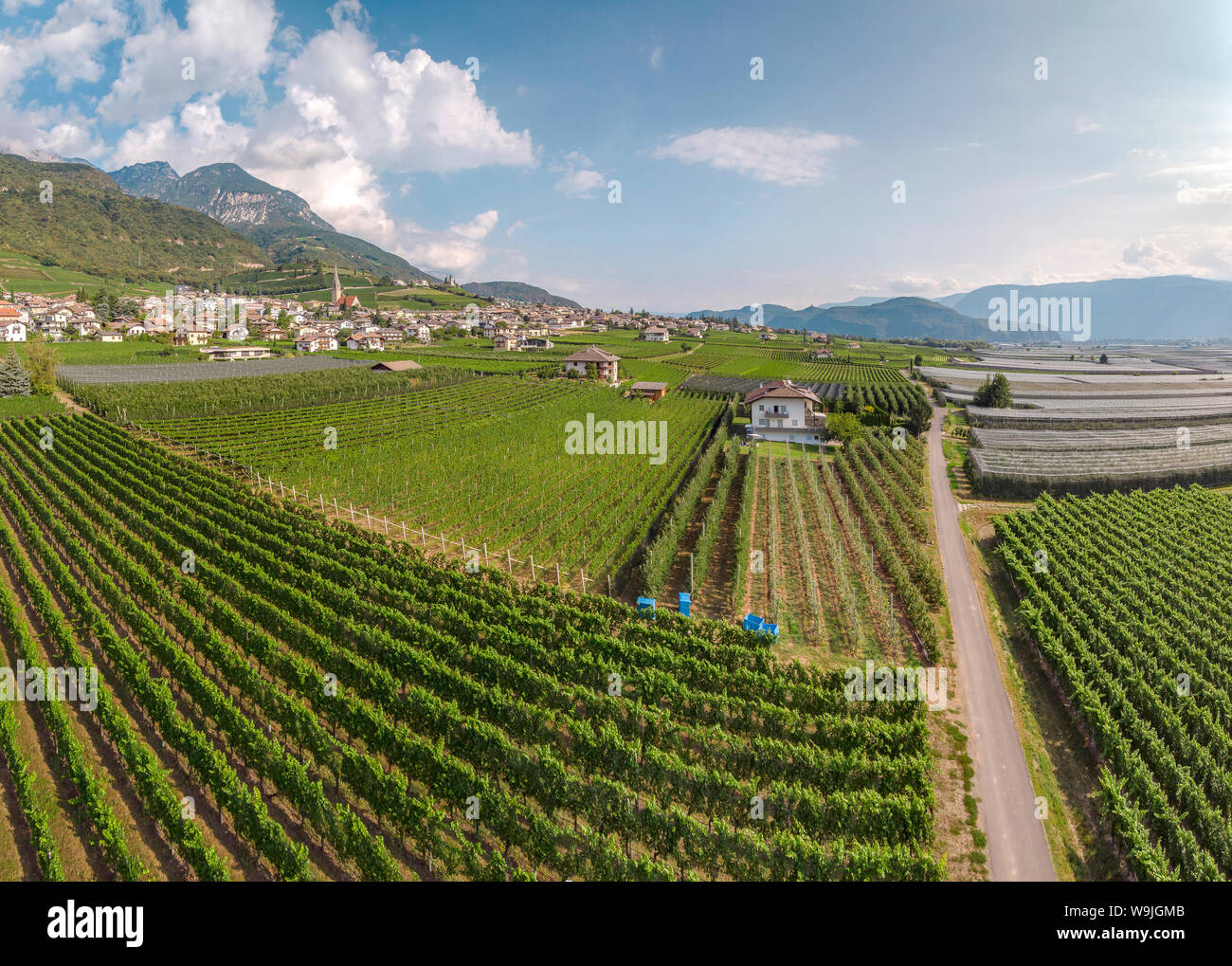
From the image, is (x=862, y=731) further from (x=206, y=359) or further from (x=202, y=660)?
(x=206, y=359)

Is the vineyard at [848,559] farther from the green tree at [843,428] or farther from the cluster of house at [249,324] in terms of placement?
the cluster of house at [249,324]

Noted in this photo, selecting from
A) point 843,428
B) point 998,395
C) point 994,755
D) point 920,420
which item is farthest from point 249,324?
point 994,755

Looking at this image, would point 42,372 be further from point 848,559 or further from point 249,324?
point 848,559

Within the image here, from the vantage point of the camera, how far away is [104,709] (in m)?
14.1

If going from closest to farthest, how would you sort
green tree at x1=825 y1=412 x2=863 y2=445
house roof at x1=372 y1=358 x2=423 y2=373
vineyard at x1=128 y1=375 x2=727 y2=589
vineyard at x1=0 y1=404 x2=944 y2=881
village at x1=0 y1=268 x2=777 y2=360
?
vineyard at x1=0 y1=404 x2=944 y2=881 → vineyard at x1=128 y1=375 x2=727 y2=589 → green tree at x1=825 y1=412 x2=863 y2=445 → house roof at x1=372 y1=358 x2=423 y2=373 → village at x1=0 y1=268 x2=777 y2=360

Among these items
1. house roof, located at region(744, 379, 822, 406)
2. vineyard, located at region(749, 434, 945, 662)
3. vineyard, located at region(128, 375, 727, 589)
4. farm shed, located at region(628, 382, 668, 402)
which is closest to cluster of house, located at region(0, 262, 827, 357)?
farm shed, located at region(628, 382, 668, 402)

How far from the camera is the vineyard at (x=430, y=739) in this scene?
11.1 m

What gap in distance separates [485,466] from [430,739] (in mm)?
25911

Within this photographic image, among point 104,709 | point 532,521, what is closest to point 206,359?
point 532,521

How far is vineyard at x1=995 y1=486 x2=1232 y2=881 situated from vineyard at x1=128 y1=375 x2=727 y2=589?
15.7 meters

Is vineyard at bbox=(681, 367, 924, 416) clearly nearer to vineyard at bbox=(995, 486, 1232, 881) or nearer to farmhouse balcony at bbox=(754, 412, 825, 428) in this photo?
farmhouse balcony at bbox=(754, 412, 825, 428)

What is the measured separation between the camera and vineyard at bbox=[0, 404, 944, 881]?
435 inches

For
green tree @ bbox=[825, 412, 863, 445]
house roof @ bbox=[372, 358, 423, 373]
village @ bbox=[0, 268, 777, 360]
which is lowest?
green tree @ bbox=[825, 412, 863, 445]

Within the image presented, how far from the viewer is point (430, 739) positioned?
46.3 ft
